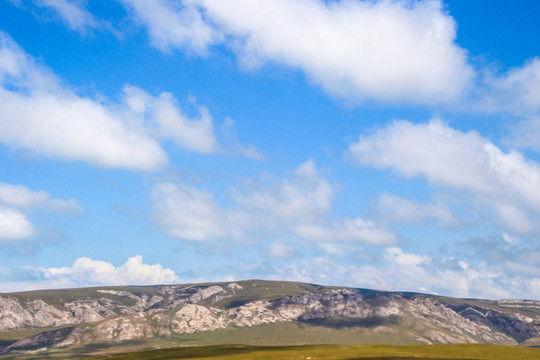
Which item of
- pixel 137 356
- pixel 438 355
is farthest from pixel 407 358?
pixel 137 356

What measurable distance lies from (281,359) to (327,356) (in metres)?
15.2

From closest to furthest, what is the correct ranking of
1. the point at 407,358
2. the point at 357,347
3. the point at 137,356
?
the point at 407,358, the point at 357,347, the point at 137,356

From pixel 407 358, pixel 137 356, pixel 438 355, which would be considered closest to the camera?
pixel 407 358

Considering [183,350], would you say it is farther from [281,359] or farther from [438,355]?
[438,355]

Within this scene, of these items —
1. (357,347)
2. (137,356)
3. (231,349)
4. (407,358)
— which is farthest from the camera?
(231,349)

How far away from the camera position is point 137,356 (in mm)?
174875

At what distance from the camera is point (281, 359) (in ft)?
411

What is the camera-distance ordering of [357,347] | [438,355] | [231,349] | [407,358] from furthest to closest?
1. [231,349]
2. [357,347]
3. [438,355]
4. [407,358]

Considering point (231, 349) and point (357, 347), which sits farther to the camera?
point (231, 349)

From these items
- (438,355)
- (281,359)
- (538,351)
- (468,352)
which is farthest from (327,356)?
(538,351)

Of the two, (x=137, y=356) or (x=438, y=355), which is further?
(x=137, y=356)

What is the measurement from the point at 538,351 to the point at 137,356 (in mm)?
133499

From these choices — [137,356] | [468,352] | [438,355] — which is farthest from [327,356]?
[137,356]

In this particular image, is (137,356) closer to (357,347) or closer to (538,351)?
(357,347)
